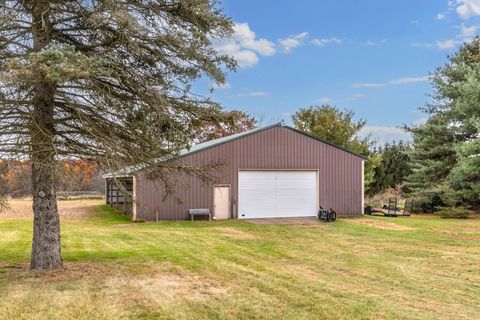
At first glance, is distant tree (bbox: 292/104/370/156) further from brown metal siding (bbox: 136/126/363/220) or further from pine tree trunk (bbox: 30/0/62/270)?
pine tree trunk (bbox: 30/0/62/270)

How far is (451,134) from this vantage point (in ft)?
88.3

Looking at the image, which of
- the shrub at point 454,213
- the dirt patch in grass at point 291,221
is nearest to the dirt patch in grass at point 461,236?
the dirt patch in grass at point 291,221

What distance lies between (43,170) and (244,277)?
4.01 metres

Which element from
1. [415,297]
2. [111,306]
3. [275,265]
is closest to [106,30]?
[111,306]

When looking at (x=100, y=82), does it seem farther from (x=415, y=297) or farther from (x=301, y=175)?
(x=301, y=175)

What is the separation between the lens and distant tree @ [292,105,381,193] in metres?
32.4

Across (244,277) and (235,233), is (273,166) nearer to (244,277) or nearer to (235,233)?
(235,233)

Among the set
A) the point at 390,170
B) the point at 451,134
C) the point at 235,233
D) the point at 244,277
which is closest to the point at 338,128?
the point at 390,170

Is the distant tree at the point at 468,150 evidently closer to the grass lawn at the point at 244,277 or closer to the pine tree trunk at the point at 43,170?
the grass lawn at the point at 244,277

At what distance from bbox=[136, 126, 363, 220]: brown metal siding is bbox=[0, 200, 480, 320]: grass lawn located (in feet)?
16.0

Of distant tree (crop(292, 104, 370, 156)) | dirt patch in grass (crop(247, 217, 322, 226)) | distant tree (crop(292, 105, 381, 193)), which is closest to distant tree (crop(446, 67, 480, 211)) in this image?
distant tree (crop(292, 105, 381, 193))

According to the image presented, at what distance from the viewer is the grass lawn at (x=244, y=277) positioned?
600 centimetres

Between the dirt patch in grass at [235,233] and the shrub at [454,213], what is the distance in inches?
525

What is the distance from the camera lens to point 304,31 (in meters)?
23.5
